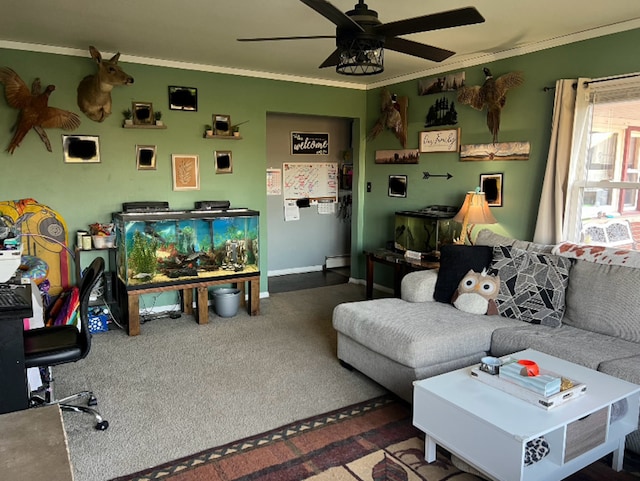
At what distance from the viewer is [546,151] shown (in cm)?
381

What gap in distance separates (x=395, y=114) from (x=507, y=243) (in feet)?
6.88

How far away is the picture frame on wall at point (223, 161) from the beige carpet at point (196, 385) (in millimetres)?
1472

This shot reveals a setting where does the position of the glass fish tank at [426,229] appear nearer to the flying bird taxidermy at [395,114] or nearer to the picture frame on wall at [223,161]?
the flying bird taxidermy at [395,114]

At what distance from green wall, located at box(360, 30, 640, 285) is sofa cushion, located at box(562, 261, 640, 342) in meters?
0.98

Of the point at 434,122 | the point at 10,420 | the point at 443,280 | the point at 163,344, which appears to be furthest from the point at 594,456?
the point at 434,122

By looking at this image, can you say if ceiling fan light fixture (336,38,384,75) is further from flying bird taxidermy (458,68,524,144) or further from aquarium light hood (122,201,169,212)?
aquarium light hood (122,201,169,212)

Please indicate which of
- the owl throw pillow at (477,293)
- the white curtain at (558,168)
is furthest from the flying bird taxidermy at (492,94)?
the owl throw pillow at (477,293)

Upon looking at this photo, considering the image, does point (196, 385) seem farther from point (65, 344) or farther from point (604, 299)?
point (604, 299)

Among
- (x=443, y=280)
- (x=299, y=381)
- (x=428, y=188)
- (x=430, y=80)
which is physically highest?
(x=430, y=80)

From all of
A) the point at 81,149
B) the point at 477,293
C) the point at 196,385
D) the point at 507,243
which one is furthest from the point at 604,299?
the point at 81,149

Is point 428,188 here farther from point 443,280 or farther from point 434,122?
point 443,280

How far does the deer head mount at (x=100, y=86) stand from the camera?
149 inches

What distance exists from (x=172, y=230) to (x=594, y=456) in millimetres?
3501

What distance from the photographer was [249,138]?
498 centimetres
